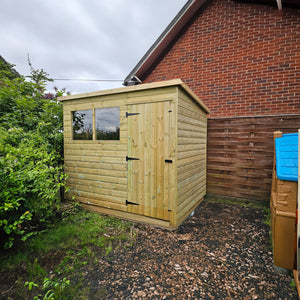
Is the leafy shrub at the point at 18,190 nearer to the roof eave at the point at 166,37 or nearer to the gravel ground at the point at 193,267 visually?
the gravel ground at the point at 193,267

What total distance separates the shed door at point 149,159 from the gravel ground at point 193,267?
0.46m

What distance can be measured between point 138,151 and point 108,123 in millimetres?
951

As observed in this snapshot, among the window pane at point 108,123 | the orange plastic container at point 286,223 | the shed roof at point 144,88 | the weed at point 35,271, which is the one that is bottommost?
the weed at point 35,271

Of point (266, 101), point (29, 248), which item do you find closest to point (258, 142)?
point (266, 101)

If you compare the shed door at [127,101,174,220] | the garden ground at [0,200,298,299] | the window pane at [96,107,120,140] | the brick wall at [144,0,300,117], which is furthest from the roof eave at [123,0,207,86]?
the garden ground at [0,200,298,299]

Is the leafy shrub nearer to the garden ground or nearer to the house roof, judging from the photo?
the garden ground

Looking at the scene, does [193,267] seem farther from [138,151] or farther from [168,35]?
[168,35]

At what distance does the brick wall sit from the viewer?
4.69 meters

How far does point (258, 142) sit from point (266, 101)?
54.8 inches

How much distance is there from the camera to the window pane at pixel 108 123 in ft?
11.7

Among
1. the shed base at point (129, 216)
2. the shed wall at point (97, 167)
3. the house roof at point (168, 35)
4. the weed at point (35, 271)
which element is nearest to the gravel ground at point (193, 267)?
the shed base at point (129, 216)

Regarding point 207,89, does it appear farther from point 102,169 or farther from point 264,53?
point 102,169

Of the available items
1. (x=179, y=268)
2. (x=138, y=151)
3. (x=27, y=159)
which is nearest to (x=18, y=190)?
(x=27, y=159)

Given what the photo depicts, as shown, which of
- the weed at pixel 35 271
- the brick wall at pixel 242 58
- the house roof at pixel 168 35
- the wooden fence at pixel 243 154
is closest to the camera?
the weed at pixel 35 271
